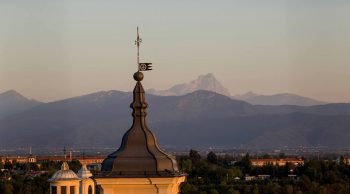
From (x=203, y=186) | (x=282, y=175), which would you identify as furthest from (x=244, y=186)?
(x=282, y=175)

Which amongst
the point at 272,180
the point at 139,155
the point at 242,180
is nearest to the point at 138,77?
the point at 139,155

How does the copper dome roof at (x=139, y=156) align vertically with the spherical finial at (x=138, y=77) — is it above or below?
below

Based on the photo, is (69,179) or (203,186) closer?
(69,179)

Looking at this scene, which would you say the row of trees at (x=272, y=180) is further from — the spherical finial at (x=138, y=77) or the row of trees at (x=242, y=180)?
the spherical finial at (x=138, y=77)

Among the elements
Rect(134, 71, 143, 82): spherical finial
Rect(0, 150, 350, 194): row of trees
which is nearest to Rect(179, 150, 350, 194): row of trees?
Rect(0, 150, 350, 194): row of trees

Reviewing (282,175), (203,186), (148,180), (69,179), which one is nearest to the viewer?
(148,180)

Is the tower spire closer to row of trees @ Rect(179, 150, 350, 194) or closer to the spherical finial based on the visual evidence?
the spherical finial

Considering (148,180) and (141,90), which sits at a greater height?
(141,90)

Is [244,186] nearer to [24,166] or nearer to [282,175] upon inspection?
[282,175]

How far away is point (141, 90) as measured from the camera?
8.49 metres

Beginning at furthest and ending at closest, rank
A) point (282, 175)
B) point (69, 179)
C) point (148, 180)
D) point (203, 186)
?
point (282, 175) < point (203, 186) < point (69, 179) < point (148, 180)

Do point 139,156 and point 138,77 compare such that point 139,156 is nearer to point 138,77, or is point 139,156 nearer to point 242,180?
point 138,77

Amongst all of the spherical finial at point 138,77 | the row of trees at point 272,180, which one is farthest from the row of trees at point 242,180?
the spherical finial at point 138,77

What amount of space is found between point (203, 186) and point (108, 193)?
9050 centimetres
